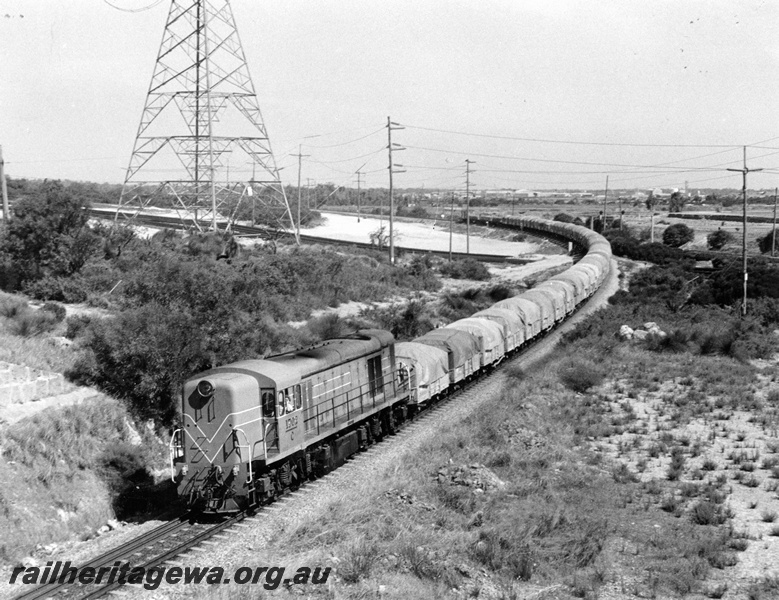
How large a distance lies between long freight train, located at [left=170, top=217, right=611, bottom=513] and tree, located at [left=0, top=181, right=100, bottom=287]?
19.7 meters

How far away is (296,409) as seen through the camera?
1962 cm

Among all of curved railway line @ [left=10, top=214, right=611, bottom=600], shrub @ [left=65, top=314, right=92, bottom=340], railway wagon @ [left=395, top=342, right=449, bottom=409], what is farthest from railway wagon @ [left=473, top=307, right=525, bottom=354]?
shrub @ [left=65, top=314, right=92, bottom=340]

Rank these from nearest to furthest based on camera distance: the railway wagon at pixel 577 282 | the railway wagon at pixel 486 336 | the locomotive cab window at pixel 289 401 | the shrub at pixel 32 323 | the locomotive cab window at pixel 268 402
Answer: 1. the locomotive cab window at pixel 268 402
2. the locomotive cab window at pixel 289 401
3. the shrub at pixel 32 323
4. the railway wagon at pixel 486 336
5. the railway wagon at pixel 577 282

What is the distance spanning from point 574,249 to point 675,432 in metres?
66.2

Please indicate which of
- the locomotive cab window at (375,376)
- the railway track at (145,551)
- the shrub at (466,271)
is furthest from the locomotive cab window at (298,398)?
the shrub at (466,271)

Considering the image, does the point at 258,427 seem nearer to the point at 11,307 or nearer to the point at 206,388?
the point at 206,388

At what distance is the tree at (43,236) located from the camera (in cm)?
3822

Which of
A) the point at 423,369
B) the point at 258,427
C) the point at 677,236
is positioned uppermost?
the point at 677,236

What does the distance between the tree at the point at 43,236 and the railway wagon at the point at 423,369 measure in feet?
64.8

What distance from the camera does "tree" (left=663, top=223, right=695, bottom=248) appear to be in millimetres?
99250

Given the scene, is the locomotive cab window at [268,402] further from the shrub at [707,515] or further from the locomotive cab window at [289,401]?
the shrub at [707,515]

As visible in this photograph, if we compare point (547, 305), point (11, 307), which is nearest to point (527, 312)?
point (547, 305)

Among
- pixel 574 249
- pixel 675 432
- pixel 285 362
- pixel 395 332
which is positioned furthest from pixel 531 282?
pixel 285 362

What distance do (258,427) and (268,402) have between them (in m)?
0.64
